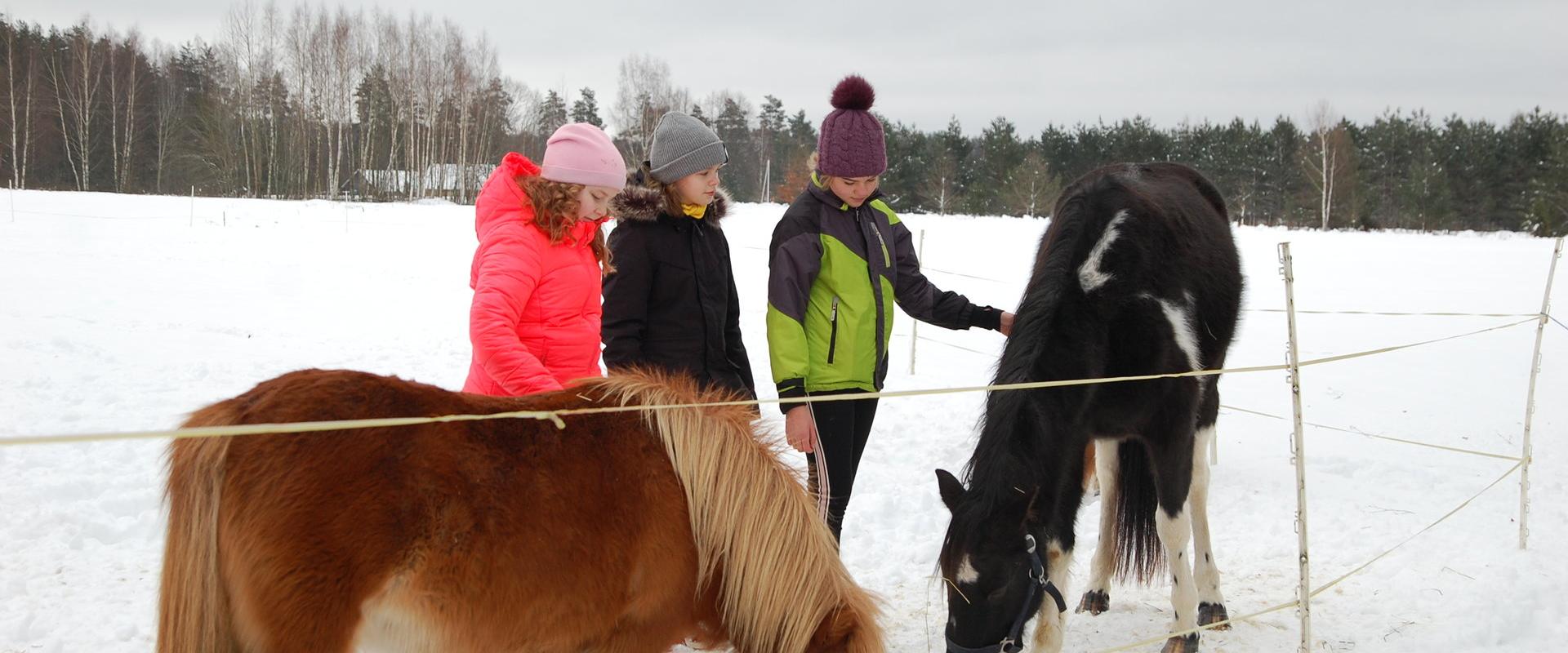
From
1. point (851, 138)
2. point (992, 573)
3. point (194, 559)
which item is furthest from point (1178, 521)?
point (194, 559)

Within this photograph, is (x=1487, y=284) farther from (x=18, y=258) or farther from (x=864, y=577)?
(x=18, y=258)

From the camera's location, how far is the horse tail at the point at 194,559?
4.84 feet

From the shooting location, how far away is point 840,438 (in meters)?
2.91

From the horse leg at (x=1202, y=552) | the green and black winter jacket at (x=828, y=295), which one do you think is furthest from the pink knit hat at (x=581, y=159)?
the horse leg at (x=1202, y=552)

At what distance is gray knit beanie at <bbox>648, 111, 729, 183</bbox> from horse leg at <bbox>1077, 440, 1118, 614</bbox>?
2.10 metres

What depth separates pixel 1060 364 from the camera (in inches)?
107

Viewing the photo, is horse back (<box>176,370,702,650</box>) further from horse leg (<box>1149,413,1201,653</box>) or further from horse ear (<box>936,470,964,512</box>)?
horse leg (<box>1149,413,1201,653</box>)

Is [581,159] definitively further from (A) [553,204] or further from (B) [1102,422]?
(B) [1102,422]

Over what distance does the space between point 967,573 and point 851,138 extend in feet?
4.54

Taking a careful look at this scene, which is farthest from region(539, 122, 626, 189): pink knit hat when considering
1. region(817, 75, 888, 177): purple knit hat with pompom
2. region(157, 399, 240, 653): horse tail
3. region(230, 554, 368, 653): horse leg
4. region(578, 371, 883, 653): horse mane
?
region(230, 554, 368, 653): horse leg

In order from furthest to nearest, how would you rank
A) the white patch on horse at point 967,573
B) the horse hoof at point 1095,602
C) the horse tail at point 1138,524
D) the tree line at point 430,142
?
1. the tree line at point 430,142
2. the horse hoof at point 1095,602
3. the horse tail at point 1138,524
4. the white patch on horse at point 967,573

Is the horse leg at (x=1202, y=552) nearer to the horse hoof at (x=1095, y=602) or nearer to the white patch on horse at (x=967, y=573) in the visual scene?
the horse hoof at (x=1095, y=602)

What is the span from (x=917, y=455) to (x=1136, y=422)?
278 cm

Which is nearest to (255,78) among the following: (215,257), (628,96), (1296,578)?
(628,96)
